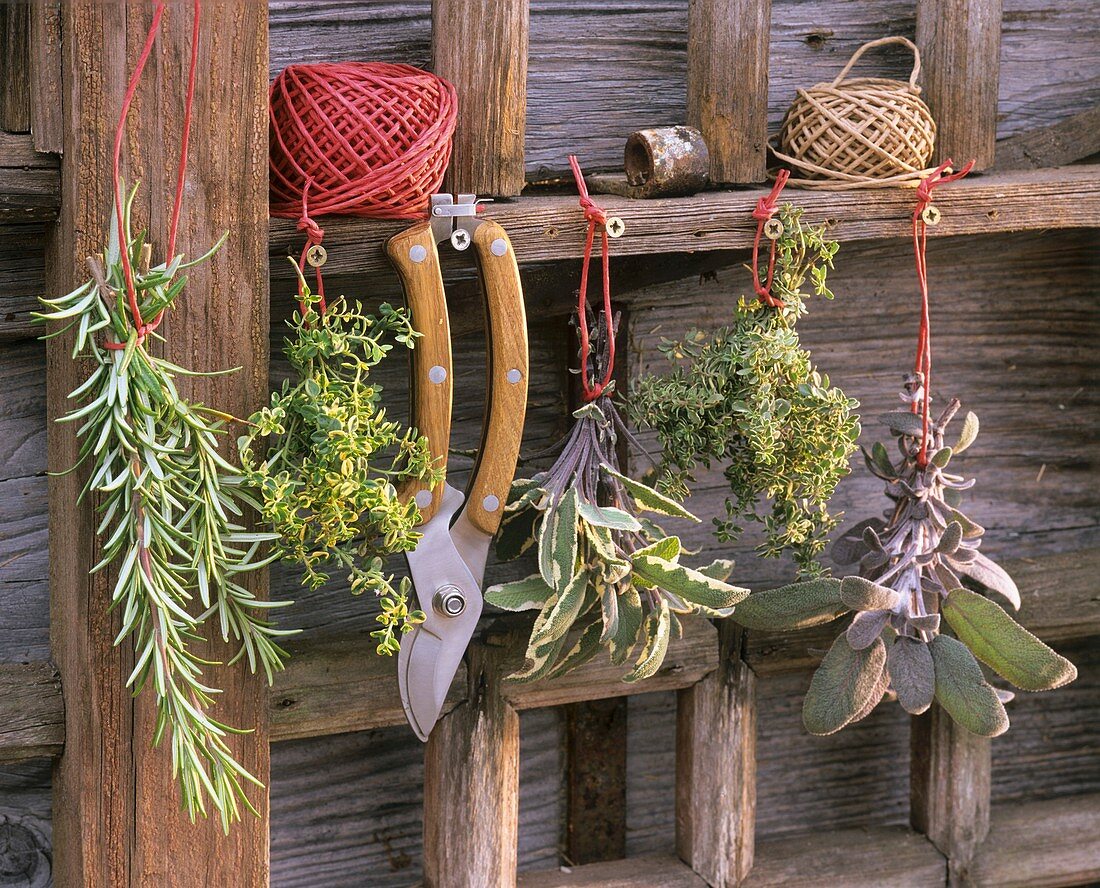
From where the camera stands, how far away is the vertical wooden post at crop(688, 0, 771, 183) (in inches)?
43.7

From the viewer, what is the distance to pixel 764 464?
108 cm

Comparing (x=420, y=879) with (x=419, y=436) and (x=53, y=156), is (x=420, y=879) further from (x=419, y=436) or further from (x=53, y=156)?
(x=53, y=156)

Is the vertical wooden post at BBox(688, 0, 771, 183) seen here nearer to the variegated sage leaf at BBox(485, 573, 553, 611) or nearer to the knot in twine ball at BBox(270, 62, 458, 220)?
the knot in twine ball at BBox(270, 62, 458, 220)

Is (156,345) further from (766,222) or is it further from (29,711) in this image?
(766,222)

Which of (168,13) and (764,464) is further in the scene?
(764,464)

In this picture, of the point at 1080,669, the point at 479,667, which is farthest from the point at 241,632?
the point at 1080,669

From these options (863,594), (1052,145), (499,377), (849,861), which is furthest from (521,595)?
(1052,145)

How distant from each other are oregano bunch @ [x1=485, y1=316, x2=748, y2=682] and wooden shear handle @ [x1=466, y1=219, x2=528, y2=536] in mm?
24

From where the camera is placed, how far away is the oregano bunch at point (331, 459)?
0.91m

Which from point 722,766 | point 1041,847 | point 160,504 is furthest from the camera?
point 1041,847

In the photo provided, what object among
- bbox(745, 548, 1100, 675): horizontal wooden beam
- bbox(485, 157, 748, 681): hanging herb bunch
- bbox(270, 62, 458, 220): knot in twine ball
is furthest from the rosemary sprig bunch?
bbox(745, 548, 1100, 675): horizontal wooden beam

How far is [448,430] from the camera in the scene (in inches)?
38.9

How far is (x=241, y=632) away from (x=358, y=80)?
42cm

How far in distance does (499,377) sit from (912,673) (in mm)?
434
